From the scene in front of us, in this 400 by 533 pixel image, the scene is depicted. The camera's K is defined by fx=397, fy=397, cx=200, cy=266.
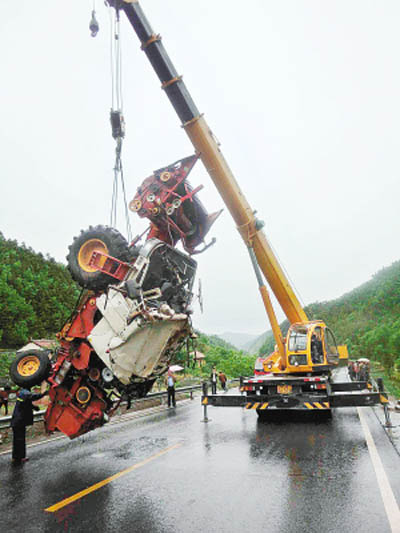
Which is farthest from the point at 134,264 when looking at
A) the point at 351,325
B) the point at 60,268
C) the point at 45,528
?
the point at 60,268

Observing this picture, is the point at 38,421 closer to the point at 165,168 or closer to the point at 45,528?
the point at 45,528

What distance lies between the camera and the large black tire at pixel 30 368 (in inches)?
293

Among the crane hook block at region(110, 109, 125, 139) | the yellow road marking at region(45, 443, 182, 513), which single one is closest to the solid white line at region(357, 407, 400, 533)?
the yellow road marking at region(45, 443, 182, 513)

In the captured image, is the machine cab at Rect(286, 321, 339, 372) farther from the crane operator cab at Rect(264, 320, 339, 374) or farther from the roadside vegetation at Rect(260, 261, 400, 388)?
the roadside vegetation at Rect(260, 261, 400, 388)

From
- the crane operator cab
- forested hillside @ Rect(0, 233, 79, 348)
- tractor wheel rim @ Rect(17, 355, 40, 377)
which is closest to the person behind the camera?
tractor wheel rim @ Rect(17, 355, 40, 377)

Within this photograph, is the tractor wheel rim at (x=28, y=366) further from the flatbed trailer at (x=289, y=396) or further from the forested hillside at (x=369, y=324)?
the forested hillside at (x=369, y=324)

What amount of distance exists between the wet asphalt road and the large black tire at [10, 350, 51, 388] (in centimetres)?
148

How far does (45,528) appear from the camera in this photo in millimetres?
4465

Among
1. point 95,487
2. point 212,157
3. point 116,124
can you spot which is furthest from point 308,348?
point 116,124

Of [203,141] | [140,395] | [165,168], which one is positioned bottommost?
[140,395]

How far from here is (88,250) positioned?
304 inches

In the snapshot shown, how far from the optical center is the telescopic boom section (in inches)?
398

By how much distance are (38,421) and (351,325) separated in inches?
2006

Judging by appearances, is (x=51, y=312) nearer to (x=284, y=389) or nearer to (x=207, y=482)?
(x=284, y=389)
